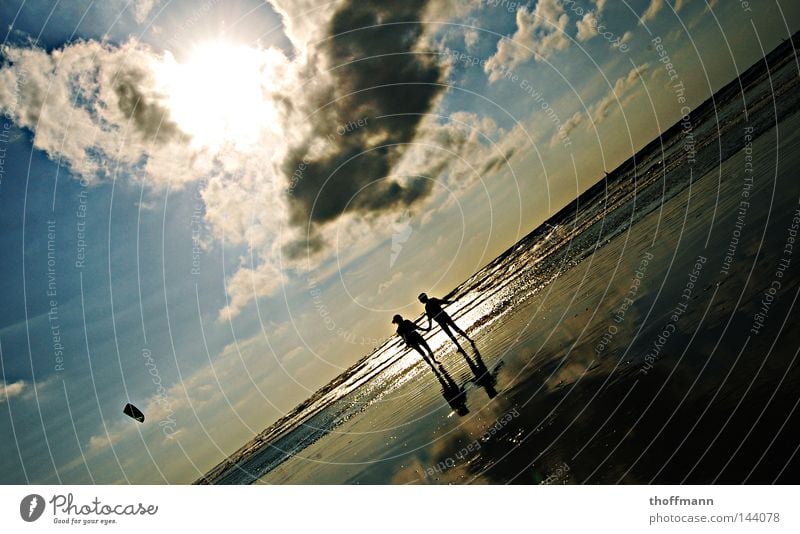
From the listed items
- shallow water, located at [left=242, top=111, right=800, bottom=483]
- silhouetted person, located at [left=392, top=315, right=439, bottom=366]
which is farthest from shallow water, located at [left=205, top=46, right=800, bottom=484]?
silhouetted person, located at [left=392, top=315, right=439, bottom=366]

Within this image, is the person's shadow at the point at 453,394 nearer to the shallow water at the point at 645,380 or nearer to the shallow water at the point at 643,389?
the shallow water at the point at 645,380

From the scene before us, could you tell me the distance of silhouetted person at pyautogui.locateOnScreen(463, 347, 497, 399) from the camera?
35.1ft

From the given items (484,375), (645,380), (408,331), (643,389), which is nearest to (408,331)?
(408,331)

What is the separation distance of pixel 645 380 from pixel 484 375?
5.27 metres

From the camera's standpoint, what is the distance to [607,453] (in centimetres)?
612

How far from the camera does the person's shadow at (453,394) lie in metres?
10.7

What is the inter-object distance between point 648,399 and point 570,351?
3268 mm

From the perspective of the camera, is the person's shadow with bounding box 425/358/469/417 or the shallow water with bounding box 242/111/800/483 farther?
the person's shadow with bounding box 425/358/469/417

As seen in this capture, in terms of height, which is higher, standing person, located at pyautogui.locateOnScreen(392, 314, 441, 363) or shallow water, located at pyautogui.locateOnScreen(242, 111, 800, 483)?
standing person, located at pyautogui.locateOnScreen(392, 314, 441, 363)

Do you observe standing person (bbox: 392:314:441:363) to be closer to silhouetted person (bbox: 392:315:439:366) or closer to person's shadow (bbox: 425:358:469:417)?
silhouetted person (bbox: 392:315:439:366)

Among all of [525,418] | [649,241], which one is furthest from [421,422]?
[649,241]

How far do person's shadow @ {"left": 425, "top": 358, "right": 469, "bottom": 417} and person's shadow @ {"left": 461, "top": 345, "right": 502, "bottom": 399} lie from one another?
495 mm

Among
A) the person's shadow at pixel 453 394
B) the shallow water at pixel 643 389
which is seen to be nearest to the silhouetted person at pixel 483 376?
the shallow water at pixel 643 389
